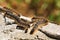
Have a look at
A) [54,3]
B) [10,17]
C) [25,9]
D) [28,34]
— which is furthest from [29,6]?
[28,34]

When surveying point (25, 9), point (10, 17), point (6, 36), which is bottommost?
point (6, 36)

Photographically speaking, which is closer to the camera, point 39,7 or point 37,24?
point 37,24

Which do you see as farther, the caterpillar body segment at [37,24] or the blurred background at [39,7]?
the blurred background at [39,7]

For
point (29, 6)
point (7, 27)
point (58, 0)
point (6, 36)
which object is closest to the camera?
point (6, 36)

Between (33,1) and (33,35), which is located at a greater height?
(33,1)

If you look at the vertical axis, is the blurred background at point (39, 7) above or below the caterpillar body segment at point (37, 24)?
above

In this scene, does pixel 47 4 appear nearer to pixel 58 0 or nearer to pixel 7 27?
pixel 58 0

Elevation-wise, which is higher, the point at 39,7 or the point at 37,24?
the point at 39,7

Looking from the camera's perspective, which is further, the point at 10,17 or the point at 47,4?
the point at 47,4
